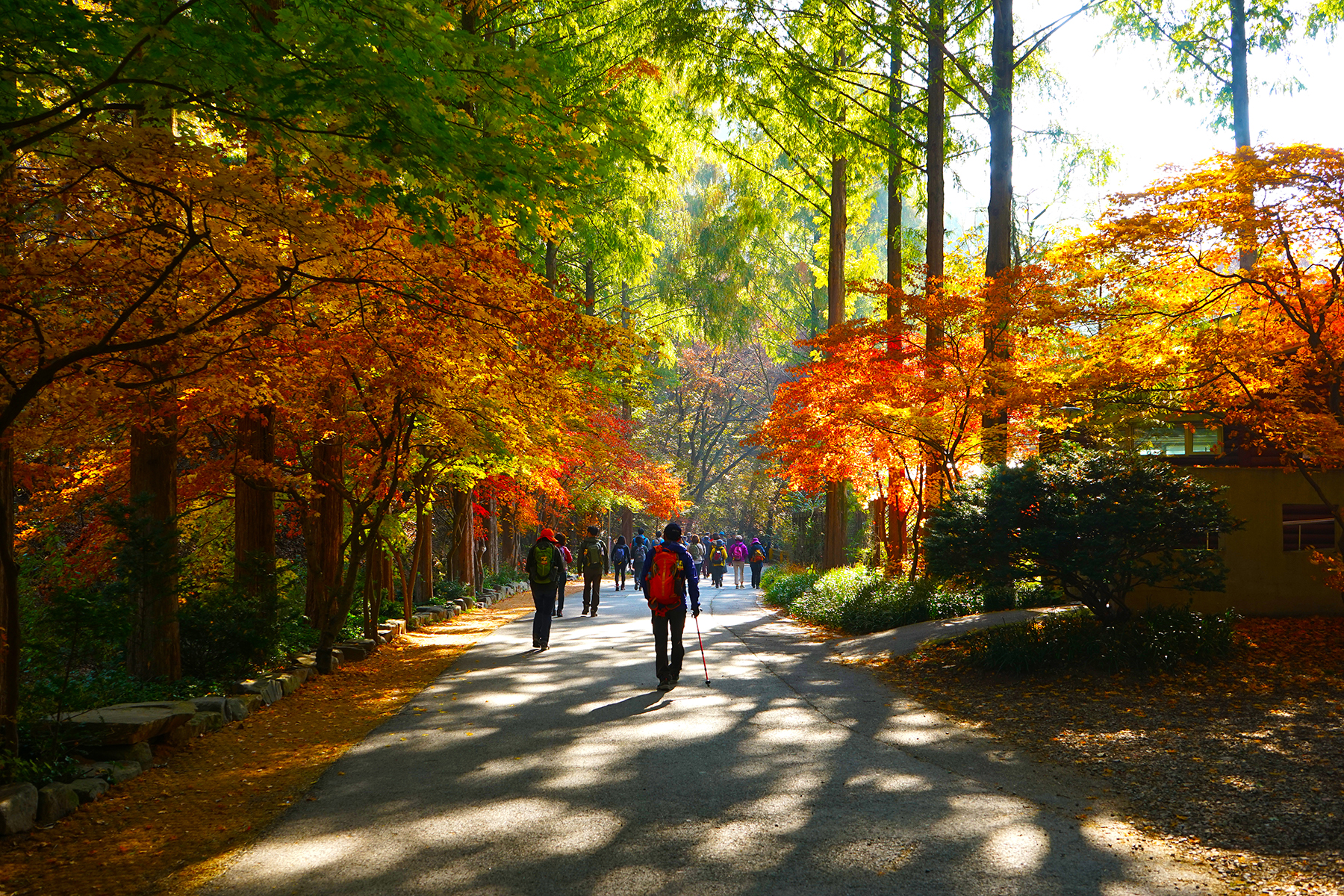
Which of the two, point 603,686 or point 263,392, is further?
point 603,686

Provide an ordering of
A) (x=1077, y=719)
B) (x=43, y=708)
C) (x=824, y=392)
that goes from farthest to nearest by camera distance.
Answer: (x=824, y=392) → (x=1077, y=719) → (x=43, y=708)

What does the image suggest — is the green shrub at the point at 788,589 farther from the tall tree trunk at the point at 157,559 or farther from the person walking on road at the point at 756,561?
the tall tree trunk at the point at 157,559

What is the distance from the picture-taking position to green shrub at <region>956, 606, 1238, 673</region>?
958cm

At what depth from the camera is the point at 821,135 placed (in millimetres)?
19859

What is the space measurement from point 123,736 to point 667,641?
4938 mm

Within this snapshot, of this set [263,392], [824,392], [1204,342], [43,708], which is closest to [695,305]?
[824,392]

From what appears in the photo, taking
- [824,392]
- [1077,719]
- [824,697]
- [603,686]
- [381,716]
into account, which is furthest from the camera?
[824,392]

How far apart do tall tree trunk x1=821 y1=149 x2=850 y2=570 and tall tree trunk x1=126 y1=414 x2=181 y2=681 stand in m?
14.6

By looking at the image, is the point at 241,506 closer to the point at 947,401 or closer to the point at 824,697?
the point at 824,697

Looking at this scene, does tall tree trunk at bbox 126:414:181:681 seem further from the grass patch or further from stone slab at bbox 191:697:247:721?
the grass patch

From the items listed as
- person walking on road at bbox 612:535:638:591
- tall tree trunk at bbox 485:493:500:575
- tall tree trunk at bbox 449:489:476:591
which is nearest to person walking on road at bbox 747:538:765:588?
person walking on road at bbox 612:535:638:591

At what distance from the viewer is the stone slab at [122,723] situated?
6.16 metres

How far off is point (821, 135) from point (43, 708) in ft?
58.0

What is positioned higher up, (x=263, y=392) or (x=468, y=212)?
(x=468, y=212)
